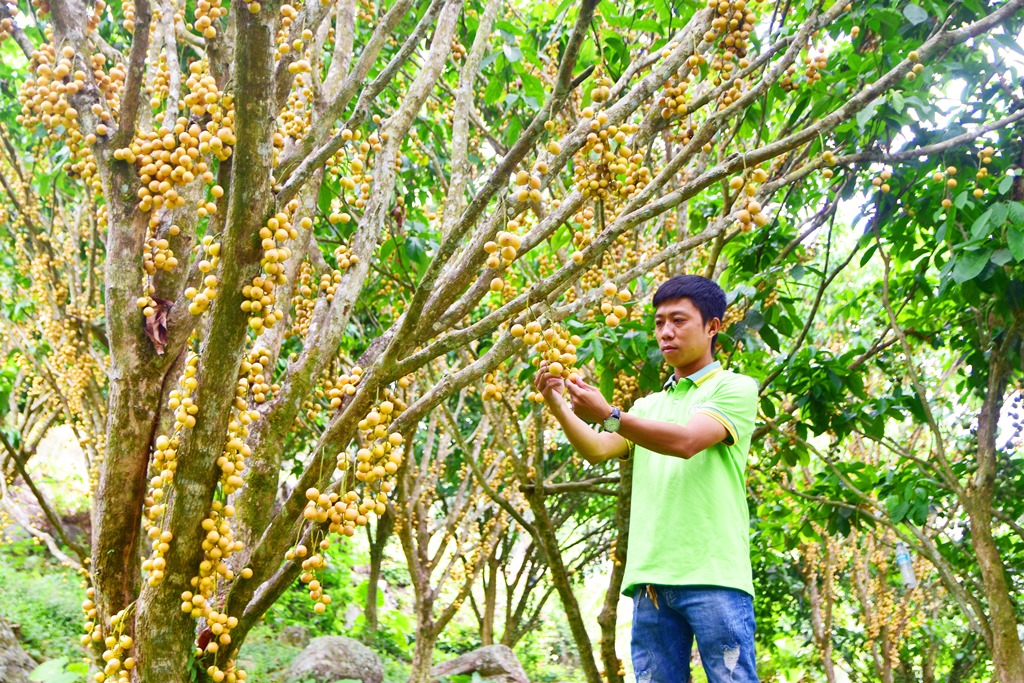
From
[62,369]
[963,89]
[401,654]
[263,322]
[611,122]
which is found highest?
[963,89]

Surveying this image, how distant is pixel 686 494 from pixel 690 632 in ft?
1.36

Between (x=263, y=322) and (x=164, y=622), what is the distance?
2.56 feet

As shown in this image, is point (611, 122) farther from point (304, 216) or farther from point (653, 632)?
point (653, 632)

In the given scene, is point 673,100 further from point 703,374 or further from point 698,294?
point 703,374

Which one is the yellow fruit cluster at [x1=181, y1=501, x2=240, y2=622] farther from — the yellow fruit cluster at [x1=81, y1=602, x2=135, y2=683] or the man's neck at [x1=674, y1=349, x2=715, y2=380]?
the man's neck at [x1=674, y1=349, x2=715, y2=380]

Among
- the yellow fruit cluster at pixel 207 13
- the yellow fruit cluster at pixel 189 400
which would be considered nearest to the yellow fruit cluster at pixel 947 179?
the yellow fruit cluster at pixel 207 13

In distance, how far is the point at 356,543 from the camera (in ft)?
45.6

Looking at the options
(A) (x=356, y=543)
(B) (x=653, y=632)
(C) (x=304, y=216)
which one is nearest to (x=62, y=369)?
(C) (x=304, y=216)

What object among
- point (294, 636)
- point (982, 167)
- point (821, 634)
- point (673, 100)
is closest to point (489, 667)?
point (294, 636)

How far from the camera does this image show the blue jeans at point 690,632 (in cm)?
201

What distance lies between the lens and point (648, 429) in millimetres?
1944

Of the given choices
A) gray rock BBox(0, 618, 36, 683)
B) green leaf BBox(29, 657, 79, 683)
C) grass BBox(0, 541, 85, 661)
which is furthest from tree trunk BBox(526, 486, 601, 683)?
grass BBox(0, 541, 85, 661)

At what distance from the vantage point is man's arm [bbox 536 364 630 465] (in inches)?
75.3

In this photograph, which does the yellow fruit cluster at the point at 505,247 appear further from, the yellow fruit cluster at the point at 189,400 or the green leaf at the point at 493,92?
the green leaf at the point at 493,92
